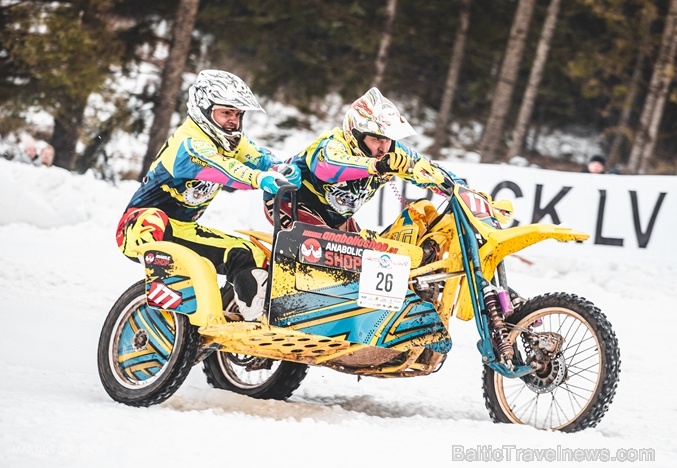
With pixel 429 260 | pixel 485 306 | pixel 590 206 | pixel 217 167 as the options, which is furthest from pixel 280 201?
pixel 590 206

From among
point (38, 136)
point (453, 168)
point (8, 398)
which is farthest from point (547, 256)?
A: point (38, 136)

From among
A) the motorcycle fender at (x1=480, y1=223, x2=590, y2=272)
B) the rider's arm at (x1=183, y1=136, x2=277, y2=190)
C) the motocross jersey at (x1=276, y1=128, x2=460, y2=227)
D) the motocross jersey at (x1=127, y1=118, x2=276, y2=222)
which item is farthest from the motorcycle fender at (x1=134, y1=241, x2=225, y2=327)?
the motorcycle fender at (x1=480, y1=223, x2=590, y2=272)

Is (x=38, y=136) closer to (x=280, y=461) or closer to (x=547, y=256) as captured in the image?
(x=547, y=256)

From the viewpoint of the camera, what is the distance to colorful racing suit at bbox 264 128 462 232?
5.63 metres

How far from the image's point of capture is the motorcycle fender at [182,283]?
550cm

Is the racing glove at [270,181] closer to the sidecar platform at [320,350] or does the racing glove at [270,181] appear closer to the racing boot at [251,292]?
the racing boot at [251,292]

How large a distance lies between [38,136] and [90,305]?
39.5 ft

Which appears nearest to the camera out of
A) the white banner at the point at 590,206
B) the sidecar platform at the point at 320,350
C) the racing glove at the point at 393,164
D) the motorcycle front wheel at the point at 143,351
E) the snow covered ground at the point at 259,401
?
the snow covered ground at the point at 259,401

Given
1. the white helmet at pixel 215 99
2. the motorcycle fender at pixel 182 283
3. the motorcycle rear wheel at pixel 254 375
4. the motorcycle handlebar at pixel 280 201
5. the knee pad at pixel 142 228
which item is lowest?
the motorcycle rear wheel at pixel 254 375

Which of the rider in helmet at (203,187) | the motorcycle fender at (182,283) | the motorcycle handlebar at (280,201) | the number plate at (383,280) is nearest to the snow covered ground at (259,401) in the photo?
the motorcycle fender at (182,283)

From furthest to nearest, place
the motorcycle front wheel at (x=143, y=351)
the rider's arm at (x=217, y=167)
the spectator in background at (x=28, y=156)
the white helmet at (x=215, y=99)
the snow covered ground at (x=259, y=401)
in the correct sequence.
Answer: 1. the spectator in background at (x=28, y=156)
2. the white helmet at (x=215, y=99)
3. the motorcycle front wheel at (x=143, y=351)
4. the rider's arm at (x=217, y=167)
5. the snow covered ground at (x=259, y=401)

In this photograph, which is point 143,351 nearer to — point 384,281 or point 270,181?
point 270,181

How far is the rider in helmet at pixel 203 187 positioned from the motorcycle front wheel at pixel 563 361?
5.09 ft

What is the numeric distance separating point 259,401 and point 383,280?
1.32 metres
